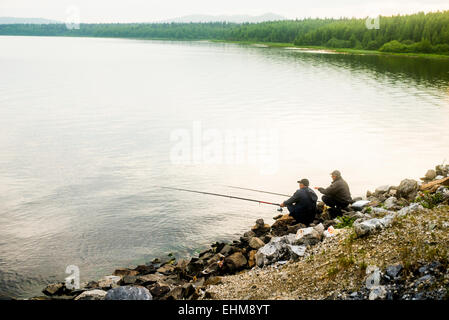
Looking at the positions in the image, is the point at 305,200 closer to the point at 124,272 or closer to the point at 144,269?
the point at 144,269

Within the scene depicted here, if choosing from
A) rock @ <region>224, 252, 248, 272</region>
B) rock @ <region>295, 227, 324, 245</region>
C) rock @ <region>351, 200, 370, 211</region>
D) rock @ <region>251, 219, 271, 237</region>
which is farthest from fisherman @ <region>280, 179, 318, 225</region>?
rock @ <region>224, 252, 248, 272</region>

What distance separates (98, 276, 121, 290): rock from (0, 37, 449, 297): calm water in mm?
602

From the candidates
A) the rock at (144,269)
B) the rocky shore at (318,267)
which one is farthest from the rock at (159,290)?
the rock at (144,269)

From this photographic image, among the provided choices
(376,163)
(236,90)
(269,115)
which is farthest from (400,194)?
(236,90)

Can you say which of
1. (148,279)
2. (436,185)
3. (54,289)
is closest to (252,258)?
(148,279)

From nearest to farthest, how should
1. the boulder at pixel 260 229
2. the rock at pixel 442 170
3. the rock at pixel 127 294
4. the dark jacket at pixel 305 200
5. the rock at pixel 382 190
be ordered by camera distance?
the rock at pixel 127 294 < the dark jacket at pixel 305 200 < the boulder at pixel 260 229 < the rock at pixel 382 190 < the rock at pixel 442 170

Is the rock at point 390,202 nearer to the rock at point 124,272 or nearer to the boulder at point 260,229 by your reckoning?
the boulder at point 260,229

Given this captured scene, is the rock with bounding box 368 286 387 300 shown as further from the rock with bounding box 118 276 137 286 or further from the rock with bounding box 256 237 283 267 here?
the rock with bounding box 118 276 137 286

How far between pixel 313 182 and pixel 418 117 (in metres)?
20.9

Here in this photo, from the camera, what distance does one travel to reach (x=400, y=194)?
15500 mm

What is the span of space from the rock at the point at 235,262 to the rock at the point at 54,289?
14.7ft

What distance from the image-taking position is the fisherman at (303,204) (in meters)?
13.5
